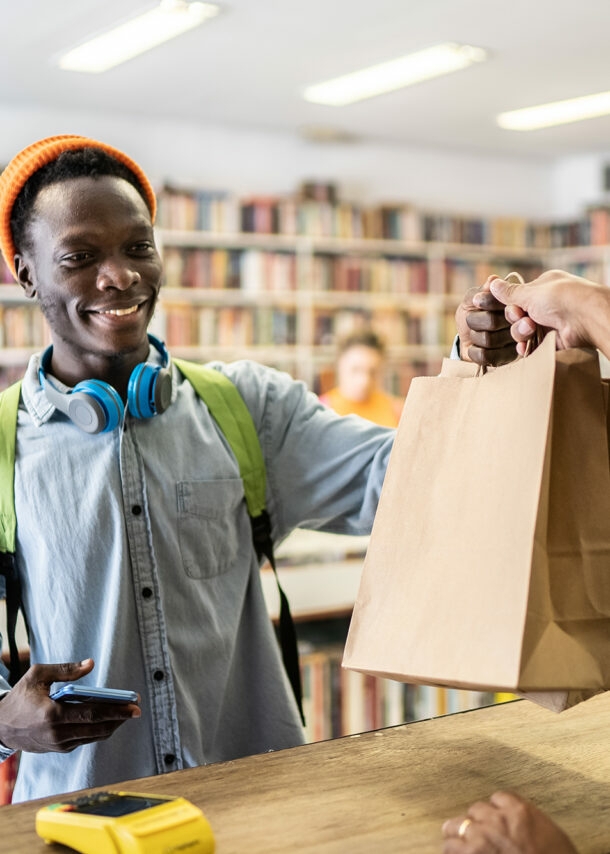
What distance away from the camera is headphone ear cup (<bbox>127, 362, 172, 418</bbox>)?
1.34 m

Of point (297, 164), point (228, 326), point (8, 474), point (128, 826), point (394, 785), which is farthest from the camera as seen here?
point (297, 164)

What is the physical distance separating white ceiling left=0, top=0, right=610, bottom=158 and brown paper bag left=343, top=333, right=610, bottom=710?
11.6ft

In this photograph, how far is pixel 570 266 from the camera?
298 inches

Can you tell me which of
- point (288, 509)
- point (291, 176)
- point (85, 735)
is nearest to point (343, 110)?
point (291, 176)

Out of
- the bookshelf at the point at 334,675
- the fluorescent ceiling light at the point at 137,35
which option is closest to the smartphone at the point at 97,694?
the bookshelf at the point at 334,675

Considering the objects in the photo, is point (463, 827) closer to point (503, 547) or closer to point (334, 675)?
point (503, 547)

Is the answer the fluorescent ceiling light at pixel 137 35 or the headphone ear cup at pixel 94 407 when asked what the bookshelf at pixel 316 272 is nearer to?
the fluorescent ceiling light at pixel 137 35

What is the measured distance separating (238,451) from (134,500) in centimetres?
18

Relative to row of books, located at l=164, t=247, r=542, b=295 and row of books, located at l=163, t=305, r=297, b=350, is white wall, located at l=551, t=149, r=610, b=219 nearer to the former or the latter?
row of books, located at l=164, t=247, r=542, b=295

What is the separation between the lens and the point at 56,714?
1.07 m

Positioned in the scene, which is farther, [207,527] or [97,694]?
[207,527]

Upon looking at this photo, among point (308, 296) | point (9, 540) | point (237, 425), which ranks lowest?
point (9, 540)

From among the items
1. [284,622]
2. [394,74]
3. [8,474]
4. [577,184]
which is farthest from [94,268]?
[577,184]

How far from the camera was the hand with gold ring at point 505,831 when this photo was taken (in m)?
0.79
